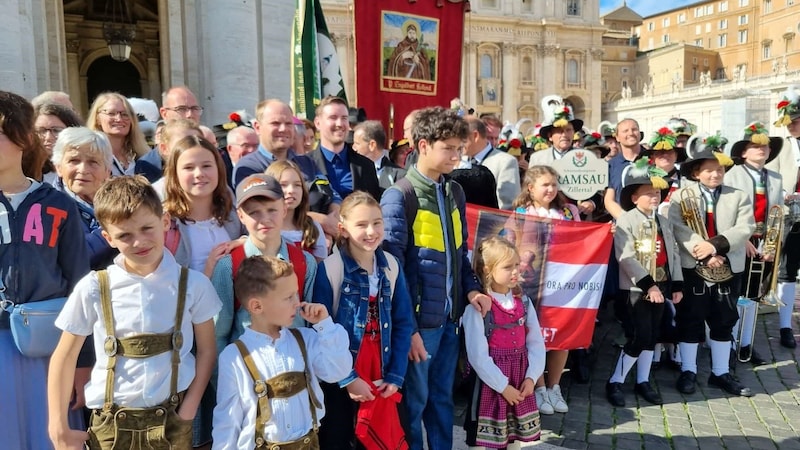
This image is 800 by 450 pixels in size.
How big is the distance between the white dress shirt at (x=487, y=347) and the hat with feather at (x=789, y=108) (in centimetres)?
487

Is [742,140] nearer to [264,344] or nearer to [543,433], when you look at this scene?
[543,433]

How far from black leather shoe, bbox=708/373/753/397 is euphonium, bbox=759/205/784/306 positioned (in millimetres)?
1225

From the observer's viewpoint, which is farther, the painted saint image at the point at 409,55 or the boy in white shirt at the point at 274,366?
the painted saint image at the point at 409,55

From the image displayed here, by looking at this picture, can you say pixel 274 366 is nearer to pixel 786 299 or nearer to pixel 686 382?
pixel 686 382

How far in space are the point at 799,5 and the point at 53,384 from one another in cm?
9316

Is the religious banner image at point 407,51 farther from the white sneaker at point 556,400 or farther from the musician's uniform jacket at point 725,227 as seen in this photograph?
the white sneaker at point 556,400

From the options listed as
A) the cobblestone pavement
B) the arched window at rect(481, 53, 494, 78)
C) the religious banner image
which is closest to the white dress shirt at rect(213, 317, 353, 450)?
the cobblestone pavement

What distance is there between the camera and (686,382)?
5.32m

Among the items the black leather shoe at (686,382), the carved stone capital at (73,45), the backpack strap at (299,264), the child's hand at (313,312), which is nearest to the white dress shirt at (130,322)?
the child's hand at (313,312)

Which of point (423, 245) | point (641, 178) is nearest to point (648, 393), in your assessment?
point (641, 178)

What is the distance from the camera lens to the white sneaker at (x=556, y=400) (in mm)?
4895

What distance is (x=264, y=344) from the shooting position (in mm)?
2770

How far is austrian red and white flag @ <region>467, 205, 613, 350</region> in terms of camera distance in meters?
5.08

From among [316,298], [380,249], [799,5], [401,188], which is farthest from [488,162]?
[799,5]
